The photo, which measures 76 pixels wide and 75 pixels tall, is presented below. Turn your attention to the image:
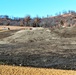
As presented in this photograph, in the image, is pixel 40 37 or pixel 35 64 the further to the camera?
pixel 40 37

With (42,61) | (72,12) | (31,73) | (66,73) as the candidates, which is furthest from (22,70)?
(72,12)

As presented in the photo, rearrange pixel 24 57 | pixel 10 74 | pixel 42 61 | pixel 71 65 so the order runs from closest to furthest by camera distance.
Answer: pixel 10 74
pixel 71 65
pixel 42 61
pixel 24 57

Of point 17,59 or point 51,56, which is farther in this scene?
point 51,56

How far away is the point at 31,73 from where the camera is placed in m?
15.0

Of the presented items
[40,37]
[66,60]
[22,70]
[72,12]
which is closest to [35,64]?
[66,60]

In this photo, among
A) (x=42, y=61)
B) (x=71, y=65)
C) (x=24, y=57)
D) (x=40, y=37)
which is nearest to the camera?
(x=71, y=65)

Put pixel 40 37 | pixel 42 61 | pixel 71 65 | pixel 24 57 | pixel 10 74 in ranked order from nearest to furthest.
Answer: pixel 10 74 < pixel 71 65 < pixel 42 61 < pixel 24 57 < pixel 40 37

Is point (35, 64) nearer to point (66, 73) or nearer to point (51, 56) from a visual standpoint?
point (51, 56)

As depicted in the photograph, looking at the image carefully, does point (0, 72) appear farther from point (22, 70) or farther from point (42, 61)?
point (42, 61)

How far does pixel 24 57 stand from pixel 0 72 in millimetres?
7887

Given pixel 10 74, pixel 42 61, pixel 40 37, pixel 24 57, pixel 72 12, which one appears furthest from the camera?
pixel 72 12

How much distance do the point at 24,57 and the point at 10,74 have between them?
8.04 metres

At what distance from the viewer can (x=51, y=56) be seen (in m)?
23.5

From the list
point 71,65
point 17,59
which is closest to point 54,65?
point 71,65
